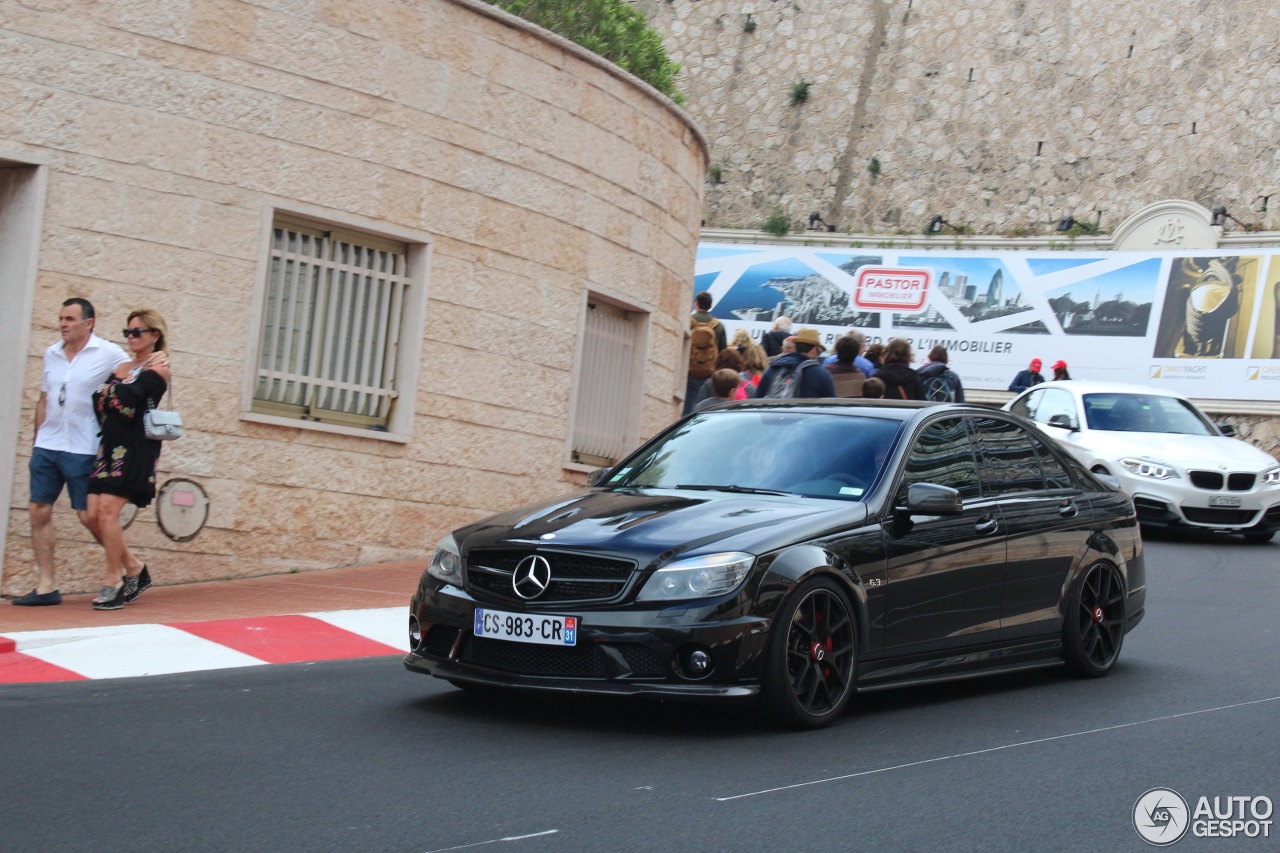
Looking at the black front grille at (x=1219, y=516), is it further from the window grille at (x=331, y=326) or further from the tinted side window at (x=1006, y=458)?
the window grille at (x=331, y=326)

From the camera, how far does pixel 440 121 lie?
457 inches

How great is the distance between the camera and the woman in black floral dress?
28.8 feet

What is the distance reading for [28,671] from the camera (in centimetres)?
704

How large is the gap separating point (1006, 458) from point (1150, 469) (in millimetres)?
7961

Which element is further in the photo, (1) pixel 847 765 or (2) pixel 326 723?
(2) pixel 326 723

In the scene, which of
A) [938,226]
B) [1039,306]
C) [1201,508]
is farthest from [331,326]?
[938,226]

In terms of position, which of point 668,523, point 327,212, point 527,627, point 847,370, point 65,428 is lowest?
point 527,627

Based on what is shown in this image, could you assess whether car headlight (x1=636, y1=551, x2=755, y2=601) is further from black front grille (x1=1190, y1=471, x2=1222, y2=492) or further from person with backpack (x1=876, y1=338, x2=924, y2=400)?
black front grille (x1=1190, y1=471, x2=1222, y2=492)

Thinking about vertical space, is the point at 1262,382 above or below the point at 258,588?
above

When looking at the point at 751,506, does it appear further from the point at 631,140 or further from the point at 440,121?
the point at 631,140

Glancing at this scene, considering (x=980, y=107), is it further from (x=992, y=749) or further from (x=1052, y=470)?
(x=992, y=749)

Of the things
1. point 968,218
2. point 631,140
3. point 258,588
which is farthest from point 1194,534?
point 968,218

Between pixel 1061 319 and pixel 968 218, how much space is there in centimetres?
746

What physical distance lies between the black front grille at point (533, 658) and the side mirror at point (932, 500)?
167cm
